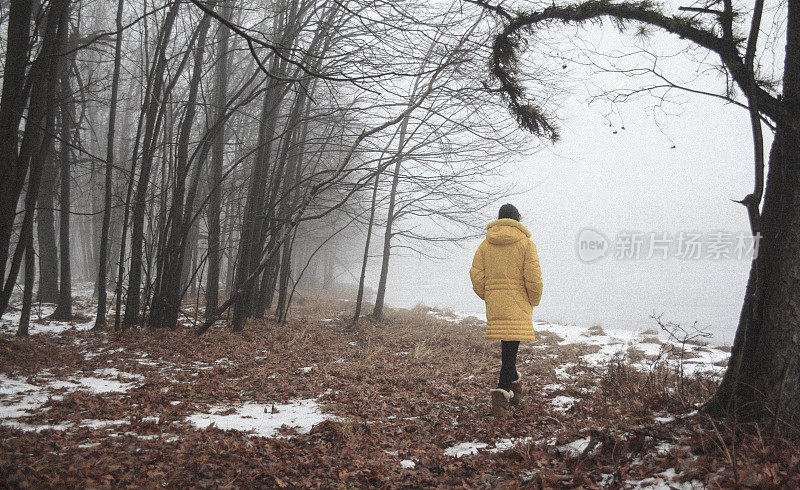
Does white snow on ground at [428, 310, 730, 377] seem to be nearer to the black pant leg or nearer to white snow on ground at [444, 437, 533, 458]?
the black pant leg

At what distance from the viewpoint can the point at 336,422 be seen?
145 inches

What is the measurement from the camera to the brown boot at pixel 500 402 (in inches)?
165

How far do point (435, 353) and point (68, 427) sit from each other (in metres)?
5.60

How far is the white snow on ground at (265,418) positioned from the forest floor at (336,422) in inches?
1.0

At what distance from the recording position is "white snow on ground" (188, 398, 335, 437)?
371 cm

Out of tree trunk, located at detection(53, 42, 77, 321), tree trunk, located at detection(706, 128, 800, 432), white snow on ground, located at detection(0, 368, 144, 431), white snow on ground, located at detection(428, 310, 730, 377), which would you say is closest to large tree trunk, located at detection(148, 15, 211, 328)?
tree trunk, located at detection(53, 42, 77, 321)

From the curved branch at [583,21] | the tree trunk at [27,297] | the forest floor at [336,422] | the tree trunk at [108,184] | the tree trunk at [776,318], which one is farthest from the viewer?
the tree trunk at [108,184]

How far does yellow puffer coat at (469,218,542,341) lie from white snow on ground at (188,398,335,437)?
5.98ft

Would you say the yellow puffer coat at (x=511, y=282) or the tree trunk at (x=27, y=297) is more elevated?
the yellow puffer coat at (x=511, y=282)

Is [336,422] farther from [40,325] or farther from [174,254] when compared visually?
[40,325]

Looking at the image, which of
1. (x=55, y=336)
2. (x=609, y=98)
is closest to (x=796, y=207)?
(x=609, y=98)

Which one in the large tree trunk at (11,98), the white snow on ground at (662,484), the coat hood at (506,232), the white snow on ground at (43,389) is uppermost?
the large tree trunk at (11,98)

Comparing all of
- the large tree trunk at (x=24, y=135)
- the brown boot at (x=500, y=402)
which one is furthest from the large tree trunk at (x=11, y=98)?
the brown boot at (x=500, y=402)

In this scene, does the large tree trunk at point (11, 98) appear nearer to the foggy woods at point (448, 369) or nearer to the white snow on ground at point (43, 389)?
the foggy woods at point (448, 369)
